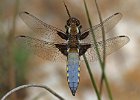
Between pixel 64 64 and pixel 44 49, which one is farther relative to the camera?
pixel 64 64

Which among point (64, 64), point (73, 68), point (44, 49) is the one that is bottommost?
point (73, 68)

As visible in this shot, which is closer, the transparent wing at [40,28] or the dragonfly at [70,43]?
the dragonfly at [70,43]

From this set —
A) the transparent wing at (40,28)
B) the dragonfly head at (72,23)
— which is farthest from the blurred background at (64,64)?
the dragonfly head at (72,23)

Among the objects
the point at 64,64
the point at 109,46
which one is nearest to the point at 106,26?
the point at 109,46

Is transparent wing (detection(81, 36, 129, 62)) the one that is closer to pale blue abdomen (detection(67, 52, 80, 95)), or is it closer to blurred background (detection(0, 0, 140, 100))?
pale blue abdomen (detection(67, 52, 80, 95))

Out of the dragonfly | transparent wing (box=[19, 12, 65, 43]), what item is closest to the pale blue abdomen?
the dragonfly

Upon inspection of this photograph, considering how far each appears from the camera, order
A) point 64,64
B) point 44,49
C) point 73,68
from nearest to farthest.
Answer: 1. point 73,68
2. point 44,49
3. point 64,64

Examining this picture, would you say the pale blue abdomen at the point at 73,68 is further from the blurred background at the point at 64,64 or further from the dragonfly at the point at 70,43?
the blurred background at the point at 64,64

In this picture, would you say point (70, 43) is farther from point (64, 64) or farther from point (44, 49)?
point (64, 64)
